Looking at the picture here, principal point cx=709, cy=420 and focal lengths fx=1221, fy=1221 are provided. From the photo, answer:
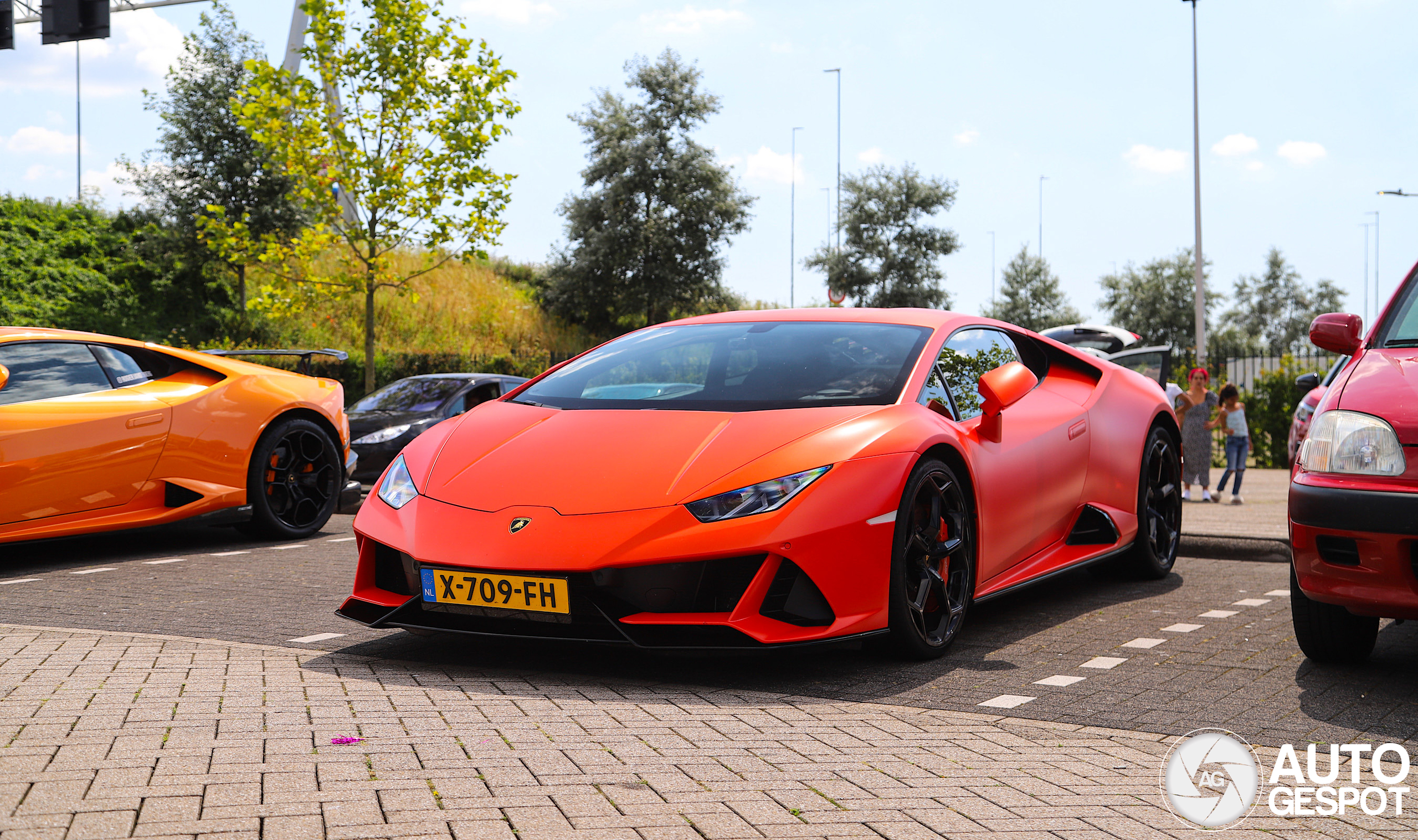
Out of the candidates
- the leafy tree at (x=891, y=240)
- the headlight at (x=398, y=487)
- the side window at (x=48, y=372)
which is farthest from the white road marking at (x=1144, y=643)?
the leafy tree at (x=891, y=240)

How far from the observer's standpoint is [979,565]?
14.9 feet

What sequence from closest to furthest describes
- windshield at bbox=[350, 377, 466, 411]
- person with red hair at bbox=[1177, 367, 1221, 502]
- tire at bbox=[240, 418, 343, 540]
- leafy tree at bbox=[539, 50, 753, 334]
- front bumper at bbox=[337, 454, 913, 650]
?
front bumper at bbox=[337, 454, 913, 650] → tire at bbox=[240, 418, 343, 540] → person with red hair at bbox=[1177, 367, 1221, 502] → windshield at bbox=[350, 377, 466, 411] → leafy tree at bbox=[539, 50, 753, 334]

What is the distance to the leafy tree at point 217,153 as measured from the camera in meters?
25.0

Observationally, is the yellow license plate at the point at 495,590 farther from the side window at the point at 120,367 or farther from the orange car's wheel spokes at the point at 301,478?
the orange car's wheel spokes at the point at 301,478

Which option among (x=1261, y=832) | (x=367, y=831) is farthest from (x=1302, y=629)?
(x=367, y=831)

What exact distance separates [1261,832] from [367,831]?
1.81 metres

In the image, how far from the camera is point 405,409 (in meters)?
13.4

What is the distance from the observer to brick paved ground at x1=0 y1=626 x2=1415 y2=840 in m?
2.38

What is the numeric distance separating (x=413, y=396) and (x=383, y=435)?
1070 mm

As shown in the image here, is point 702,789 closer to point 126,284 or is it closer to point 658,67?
point 126,284

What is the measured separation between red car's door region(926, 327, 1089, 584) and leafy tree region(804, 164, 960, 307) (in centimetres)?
4337

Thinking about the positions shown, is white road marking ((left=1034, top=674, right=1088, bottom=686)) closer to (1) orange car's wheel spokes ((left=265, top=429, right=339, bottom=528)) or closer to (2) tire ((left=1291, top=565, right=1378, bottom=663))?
(2) tire ((left=1291, top=565, right=1378, bottom=663))

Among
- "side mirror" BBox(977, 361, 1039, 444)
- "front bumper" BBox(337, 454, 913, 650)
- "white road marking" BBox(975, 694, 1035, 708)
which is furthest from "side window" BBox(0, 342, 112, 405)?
"white road marking" BBox(975, 694, 1035, 708)

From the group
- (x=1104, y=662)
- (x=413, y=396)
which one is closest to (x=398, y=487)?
(x=1104, y=662)
